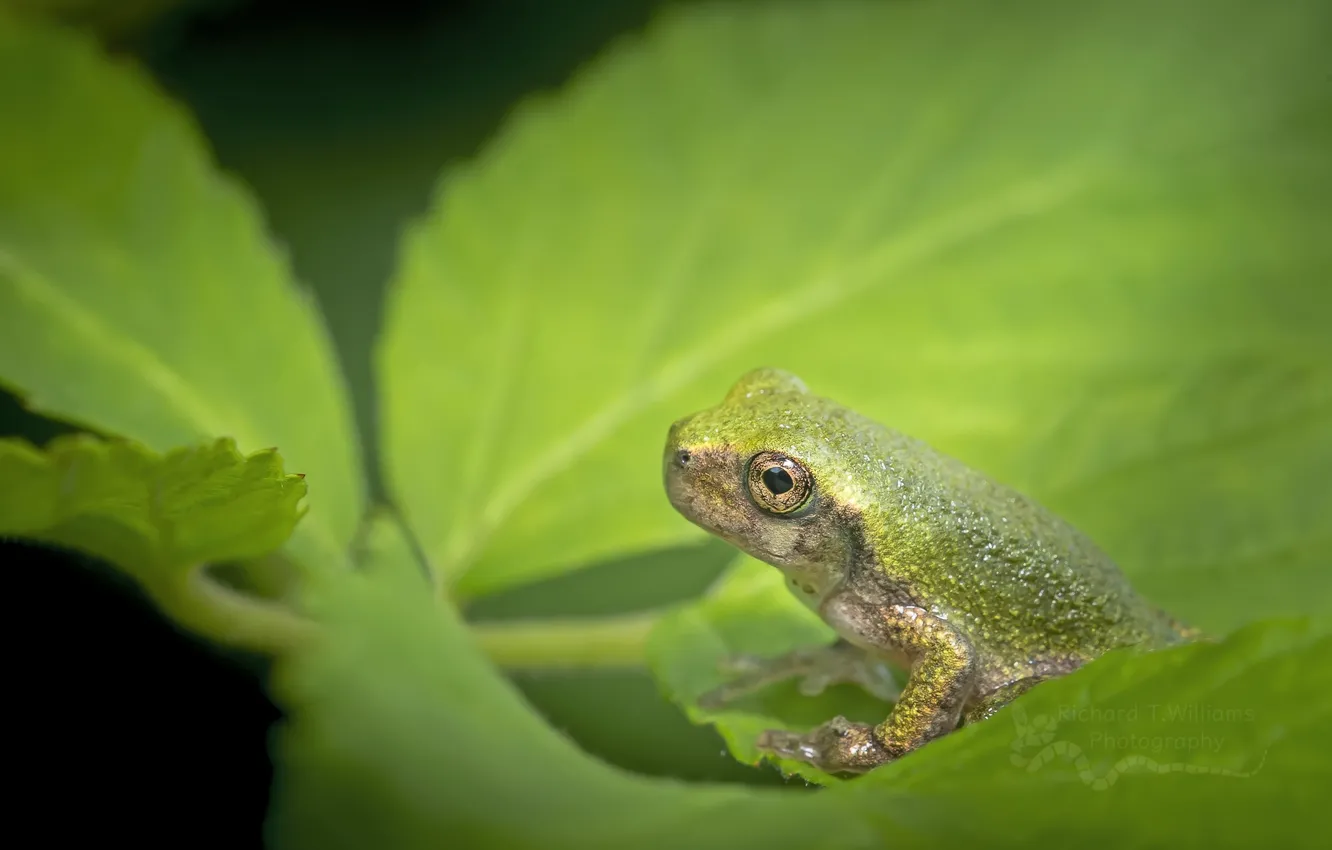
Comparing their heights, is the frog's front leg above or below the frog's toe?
above

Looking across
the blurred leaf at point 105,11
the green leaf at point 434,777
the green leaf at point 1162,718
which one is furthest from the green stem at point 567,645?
the blurred leaf at point 105,11

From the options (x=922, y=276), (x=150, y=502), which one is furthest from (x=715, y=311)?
(x=150, y=502)

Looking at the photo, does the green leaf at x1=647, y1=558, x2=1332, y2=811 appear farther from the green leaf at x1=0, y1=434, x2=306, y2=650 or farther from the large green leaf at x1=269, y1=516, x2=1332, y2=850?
the green leaf at x1=0, y1=434, x2=306, y2=650

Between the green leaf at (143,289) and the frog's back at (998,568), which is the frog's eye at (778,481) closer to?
the frog's back at (998,568)

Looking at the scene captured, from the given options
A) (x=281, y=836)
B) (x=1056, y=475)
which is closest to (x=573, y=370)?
(x=1056, y=475)

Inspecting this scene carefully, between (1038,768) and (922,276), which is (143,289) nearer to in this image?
(922,276)

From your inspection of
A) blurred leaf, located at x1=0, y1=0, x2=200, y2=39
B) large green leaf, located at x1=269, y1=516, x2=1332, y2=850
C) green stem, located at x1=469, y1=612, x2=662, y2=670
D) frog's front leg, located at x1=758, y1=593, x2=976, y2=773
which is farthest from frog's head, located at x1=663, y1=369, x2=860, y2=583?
Result: blurred leaf, located at x1=0, y1=0, x2=200, y2=39
